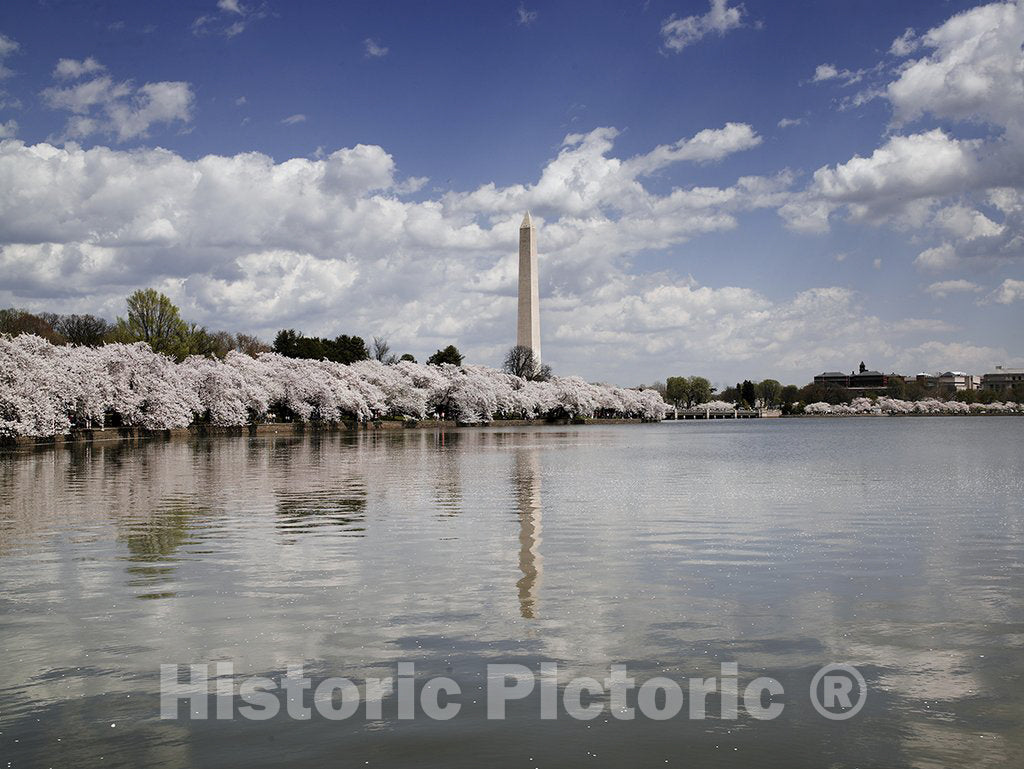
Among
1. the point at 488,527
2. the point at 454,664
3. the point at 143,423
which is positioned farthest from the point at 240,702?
the point at 143,423

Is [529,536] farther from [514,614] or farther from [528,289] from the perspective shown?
[528,289]

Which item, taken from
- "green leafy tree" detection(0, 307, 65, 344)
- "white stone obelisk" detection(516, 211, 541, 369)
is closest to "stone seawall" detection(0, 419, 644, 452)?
"white stone obelisk" detection(516, 211, 541, 369)

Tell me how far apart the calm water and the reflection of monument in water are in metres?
0.09

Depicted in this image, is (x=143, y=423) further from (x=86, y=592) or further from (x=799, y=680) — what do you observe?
(x=799, y=680)

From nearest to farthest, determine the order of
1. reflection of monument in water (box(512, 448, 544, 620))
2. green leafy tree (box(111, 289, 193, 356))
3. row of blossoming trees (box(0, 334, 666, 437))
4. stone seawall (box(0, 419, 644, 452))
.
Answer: reflection of monument in water (box(512, 448, 544, 620)), row of blossoming trees (box(0, 334, 666, 437)), stone seawall (box(0, 419, 644, 452)), green leafy tree (box(111, 289, 193, 356))

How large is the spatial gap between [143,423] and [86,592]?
205 ft

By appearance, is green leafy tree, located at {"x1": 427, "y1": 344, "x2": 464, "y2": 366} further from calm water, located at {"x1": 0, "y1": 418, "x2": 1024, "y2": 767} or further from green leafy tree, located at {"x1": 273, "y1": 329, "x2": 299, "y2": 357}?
calm water, located at {"x1": 0, "y1": 418, "x2": 1024, "y2": 767}

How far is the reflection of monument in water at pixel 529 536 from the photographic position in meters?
11.1

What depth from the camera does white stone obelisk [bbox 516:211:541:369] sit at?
125000 mm

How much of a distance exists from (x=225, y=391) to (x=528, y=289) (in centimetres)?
5607

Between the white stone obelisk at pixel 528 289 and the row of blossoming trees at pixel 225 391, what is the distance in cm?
740

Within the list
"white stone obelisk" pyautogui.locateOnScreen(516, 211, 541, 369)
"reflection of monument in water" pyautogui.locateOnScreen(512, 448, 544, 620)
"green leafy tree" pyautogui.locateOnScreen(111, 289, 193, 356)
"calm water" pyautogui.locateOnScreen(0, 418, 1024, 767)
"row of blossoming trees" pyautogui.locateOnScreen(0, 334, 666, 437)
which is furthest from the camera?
"white stone obelisk" pyautogui.locateOnScreen(516, 211, 541, 369)

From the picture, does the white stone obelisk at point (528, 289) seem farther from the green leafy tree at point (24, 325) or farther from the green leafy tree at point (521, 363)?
the green leafy tree at point (24, 325)

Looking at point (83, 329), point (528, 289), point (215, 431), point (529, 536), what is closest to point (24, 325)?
point (83, 329)
